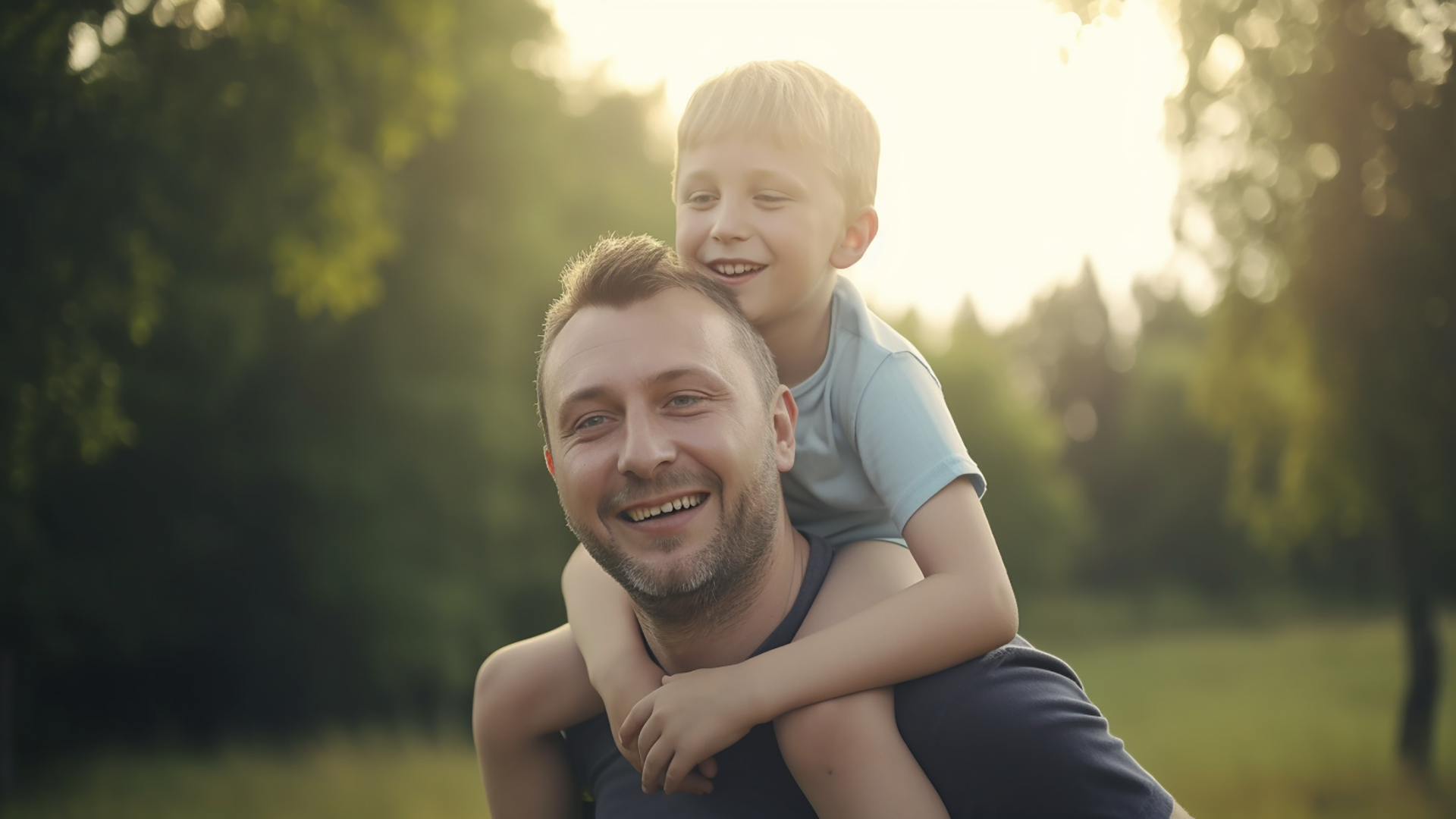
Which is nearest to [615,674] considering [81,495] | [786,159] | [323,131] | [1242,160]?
[786,159]

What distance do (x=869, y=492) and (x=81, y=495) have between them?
15981 millimetres

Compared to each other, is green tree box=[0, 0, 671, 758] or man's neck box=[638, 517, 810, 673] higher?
green tree box=[0, 0, 671, 758]

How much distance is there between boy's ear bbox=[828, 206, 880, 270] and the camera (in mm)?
2887

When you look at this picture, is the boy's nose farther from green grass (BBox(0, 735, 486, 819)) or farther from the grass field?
green grass (BBox(0, 735, 486, 819))

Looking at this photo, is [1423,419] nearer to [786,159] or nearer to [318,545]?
[786,159]

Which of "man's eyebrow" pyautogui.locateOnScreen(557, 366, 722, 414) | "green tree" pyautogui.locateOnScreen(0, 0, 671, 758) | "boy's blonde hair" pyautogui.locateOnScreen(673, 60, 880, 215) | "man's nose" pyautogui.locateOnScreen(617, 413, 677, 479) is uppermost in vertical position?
"green tree" pyautogui.locateOnScreen(0, 0, 671, 758)

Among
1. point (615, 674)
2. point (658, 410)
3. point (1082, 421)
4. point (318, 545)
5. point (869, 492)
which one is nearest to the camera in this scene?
point (658, 410)

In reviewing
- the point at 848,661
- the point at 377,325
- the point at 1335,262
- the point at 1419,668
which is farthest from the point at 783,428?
the point at 377,325

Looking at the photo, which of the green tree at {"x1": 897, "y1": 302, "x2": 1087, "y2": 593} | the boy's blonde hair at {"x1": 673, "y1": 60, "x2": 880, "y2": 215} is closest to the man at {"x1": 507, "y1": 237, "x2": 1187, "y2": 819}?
the boy's blonde hair at {"x1": 673, "y1": 60, "x2": 880, "y2": 215}

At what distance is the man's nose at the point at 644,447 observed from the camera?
219cm

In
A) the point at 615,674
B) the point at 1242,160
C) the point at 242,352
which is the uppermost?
the point at 242,352

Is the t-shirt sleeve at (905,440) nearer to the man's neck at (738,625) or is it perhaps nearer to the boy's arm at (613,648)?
the man's neck at (738,625)

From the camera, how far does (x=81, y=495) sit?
15859mm

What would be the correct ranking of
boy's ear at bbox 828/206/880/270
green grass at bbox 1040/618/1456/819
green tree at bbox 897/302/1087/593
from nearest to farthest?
boy's ear at bbox 828/206/880/270 → green grass at bbox 1040/618/1456/819 → green tree at bbox 897/302/1087/593
